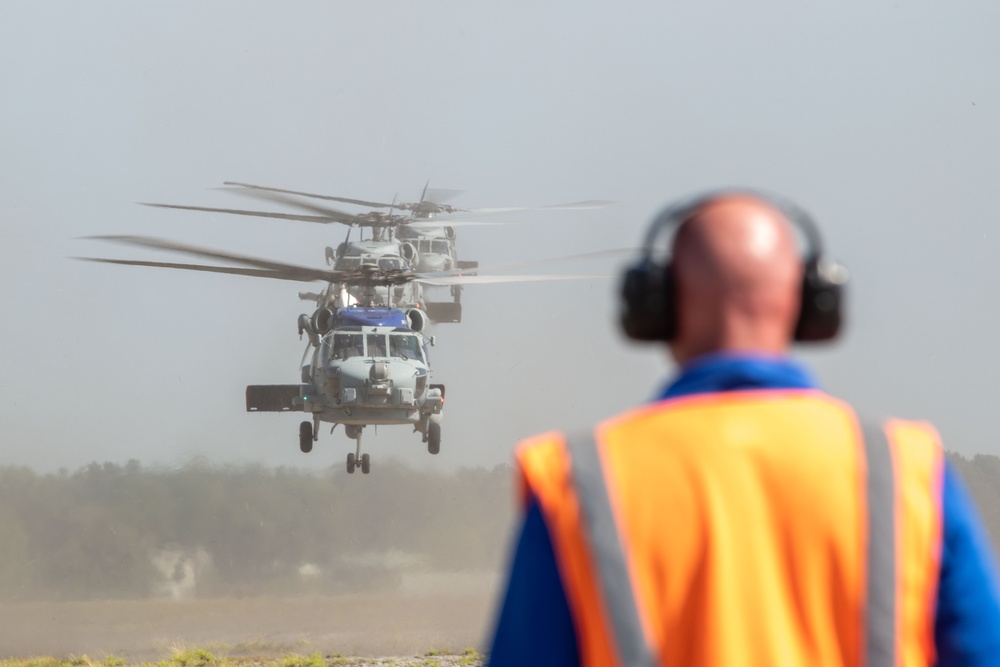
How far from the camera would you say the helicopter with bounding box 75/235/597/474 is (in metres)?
20.4

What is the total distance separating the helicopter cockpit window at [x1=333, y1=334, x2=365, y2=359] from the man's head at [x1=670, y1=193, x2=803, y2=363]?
18909mm

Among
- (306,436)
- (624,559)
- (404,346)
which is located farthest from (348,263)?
(624,559)

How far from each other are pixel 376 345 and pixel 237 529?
108ft

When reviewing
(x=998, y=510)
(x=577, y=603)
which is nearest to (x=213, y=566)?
(x=998, y=510)

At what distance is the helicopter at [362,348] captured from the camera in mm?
20406

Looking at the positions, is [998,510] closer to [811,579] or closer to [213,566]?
[213,566]

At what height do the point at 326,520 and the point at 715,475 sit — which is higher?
the point at 715,475

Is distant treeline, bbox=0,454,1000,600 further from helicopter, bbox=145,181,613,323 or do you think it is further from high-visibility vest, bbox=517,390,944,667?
high-visibility vest, bbox=517,390,944,667

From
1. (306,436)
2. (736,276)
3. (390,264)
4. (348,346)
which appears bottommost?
(306,436)

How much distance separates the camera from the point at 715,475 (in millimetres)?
1857

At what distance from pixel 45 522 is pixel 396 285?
3073cm

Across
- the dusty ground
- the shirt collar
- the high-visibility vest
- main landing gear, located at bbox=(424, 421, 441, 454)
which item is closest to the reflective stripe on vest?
the high-visibility vest

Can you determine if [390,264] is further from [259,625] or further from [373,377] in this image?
[259,625]

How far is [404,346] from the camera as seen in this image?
2102 cm
